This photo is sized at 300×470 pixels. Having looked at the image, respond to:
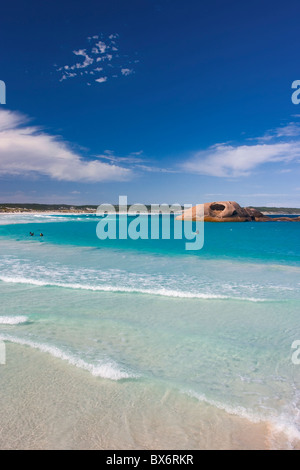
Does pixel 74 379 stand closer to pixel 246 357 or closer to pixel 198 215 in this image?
pixel 246 357

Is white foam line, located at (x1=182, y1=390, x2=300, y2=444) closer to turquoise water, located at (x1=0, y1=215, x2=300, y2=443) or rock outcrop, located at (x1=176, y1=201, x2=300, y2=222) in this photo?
turquoise water, located at (x1=0, y1=215, x2=300, y2=443)

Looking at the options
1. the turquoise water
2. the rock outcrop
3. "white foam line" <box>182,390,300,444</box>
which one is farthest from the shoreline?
the rock outcrop

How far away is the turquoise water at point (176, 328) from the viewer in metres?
4.55

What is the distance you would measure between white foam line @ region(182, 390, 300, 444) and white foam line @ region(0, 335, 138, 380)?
1.31m

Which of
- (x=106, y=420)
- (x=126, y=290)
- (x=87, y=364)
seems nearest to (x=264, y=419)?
(x=106, y=420)

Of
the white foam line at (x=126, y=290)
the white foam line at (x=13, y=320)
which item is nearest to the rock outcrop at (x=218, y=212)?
the white foam line at (x=126, y=290)

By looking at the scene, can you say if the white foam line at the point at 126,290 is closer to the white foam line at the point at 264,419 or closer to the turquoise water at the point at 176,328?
the turquoise water at the point at 176,328

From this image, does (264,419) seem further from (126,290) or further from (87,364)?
(126,290)

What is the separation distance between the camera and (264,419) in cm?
377

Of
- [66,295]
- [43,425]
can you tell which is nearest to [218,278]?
[66,295]

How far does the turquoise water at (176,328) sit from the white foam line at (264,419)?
14 mm

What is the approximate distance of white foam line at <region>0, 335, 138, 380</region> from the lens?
480 cm

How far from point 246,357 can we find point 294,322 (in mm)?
2620

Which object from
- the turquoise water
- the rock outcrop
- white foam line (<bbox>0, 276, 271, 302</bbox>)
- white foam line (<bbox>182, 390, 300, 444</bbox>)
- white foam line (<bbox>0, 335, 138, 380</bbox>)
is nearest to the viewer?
white foam line (<bbox>182, 390, 300, 444</bbox>)
